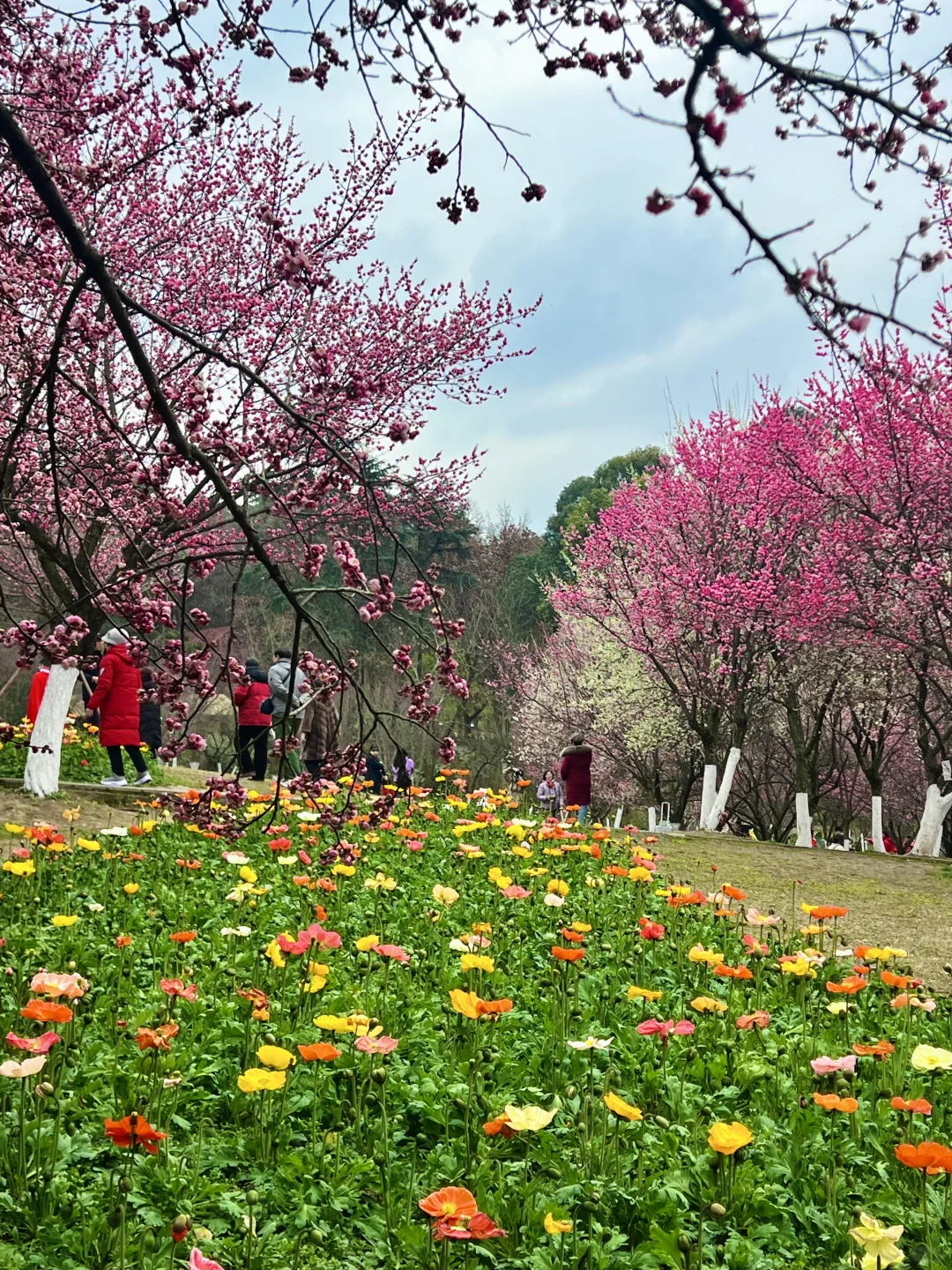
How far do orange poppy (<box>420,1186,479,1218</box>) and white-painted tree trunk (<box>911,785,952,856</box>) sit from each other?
1276 centimetres

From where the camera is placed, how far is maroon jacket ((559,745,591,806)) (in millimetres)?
11242

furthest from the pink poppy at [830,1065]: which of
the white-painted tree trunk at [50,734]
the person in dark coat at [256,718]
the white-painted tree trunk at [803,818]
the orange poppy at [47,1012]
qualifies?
the white-painted tree trunk at [803,818]

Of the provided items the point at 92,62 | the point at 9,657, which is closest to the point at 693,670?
the point at 92,62

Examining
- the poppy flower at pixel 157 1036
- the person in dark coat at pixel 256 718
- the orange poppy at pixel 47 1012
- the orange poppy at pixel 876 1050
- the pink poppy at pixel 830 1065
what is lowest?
the orange poppy at pixel 876 1050

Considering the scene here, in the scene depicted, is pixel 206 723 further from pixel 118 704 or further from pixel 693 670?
pixel 118 704

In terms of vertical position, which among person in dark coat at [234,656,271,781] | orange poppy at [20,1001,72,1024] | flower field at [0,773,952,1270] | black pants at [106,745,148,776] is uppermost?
person in dark coat at [234,656,271,781]

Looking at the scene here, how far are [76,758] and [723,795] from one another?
9089mm

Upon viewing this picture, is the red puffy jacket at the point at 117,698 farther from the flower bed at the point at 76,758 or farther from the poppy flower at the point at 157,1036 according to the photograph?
the poppy flower at the point at 157,1036

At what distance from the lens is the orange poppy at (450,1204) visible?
5.71 ft

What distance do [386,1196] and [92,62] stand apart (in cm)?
1176

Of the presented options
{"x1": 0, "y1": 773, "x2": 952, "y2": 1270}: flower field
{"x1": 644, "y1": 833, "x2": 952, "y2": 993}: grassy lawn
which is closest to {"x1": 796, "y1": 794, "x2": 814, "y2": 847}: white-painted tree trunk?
{"x1": 644, "y1": 833, "x2": 952, "y2": 993}: grassy lawn

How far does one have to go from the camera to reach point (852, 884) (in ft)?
28.3

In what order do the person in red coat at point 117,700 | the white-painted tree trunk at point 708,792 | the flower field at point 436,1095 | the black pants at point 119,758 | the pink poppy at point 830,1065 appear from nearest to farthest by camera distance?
the flower field at point 436,1095 < the pink poppy at point 830,1065 < the person in red coat at point 117,700 < the black pants at point 119,758 < the white-painted tree trunk at point 708,792

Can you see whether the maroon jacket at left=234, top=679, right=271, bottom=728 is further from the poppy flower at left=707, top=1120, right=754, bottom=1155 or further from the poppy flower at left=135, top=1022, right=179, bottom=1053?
the poppy flower at left=707, top=1120, right=754, bottom=1155
